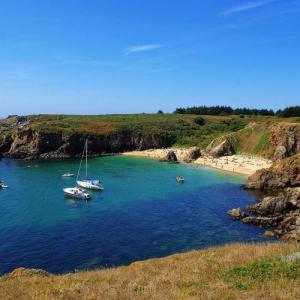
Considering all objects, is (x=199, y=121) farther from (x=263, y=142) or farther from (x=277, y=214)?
(x=277, y=214)

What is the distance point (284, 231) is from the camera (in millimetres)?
55344

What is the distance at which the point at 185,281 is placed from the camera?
2223 centimetres

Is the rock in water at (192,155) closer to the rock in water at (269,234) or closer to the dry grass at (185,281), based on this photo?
the rock in water at (269,234)

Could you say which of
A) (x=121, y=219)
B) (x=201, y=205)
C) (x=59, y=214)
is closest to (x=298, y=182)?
(x=201, y=205)

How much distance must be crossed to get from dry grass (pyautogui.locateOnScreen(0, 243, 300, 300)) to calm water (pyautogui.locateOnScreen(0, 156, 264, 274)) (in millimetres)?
18386

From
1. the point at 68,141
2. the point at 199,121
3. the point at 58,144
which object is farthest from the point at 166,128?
the point at 58,144

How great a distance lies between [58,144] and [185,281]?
393 ft

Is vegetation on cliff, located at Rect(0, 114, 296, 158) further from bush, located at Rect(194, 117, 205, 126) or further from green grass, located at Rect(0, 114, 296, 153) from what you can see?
bush, located at Rect(194, 117, 205, 126)

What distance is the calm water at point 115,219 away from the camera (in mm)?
47938

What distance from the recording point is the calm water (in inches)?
1887

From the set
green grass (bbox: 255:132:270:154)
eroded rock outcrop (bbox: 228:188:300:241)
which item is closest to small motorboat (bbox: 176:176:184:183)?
eroded rock outcrop (bbox: 228:188:300:241)

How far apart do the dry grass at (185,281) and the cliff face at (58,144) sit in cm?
10867

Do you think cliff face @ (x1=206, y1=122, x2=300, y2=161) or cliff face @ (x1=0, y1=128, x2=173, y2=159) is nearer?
cliff face @ (x1=206, y1=122, x2=300, y2=161)

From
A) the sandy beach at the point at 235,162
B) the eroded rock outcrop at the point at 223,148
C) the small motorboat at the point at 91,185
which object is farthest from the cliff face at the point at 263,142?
the small motorboat at the point at 91,185
